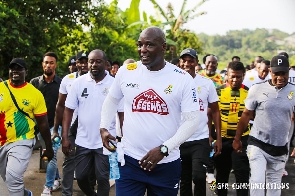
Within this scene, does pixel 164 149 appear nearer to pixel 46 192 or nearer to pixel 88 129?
pixel 88 129

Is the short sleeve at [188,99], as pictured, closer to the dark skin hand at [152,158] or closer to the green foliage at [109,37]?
the dark skin hand at [152,158]

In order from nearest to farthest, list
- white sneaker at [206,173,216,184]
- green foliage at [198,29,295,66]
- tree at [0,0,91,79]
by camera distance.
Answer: white sneaker at [206,173,216,184] → tree at [0,0,91,79] → green foliage at [198,29,295,66]

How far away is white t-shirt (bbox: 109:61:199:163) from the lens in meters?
3.79

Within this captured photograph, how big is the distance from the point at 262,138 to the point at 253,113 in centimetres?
35

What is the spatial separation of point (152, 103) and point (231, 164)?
312 cm

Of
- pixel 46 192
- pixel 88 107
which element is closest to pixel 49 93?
pixel 46 192

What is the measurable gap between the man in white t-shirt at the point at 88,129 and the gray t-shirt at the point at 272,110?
197 cm

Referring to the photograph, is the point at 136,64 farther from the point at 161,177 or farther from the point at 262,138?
the point at 262,138

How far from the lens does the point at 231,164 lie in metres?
6.51

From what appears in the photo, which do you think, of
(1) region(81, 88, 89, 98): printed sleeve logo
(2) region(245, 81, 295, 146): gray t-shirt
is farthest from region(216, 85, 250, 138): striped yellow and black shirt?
(1) region(81, 88, 89, 98): printed sleeve logo

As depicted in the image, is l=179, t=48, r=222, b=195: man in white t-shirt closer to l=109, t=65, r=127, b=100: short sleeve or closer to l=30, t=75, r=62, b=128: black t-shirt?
l=109, t=65, r=127, b=100: short sleeve

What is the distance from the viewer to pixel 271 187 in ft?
18.6

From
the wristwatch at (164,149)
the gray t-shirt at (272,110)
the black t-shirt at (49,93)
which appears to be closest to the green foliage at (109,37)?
the black t-shirt at (49,93)

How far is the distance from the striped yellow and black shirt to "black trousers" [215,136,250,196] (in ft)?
0.44
